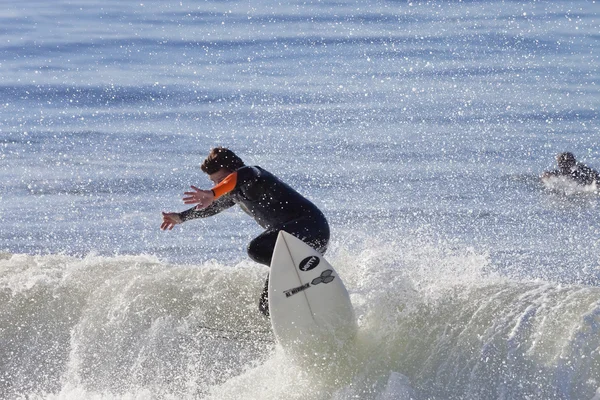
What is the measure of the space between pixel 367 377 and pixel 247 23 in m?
25.2

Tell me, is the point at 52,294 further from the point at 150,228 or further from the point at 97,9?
the point at 97,9

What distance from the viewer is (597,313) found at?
5.77 meters

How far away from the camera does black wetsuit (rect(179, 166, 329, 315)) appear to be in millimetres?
6312

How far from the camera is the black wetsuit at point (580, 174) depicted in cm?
1258

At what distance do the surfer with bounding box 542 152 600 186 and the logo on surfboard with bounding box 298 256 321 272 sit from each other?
7317 millimetres

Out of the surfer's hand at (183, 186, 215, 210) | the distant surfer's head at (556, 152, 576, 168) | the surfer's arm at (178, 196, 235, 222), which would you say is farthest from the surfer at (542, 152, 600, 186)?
the surfer's hand at (183, 186, 215, 210)

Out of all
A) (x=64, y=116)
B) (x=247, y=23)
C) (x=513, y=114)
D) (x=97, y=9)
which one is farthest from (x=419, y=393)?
(x=97, y=9)

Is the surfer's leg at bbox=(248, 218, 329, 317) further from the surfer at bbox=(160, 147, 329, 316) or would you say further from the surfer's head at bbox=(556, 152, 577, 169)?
the surfer's head at bbox=(556, 152, 577, 169)

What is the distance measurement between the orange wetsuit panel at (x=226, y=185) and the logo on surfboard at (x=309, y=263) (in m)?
0.65

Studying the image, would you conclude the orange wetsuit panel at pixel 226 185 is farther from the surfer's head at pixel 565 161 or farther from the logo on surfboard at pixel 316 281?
the surfer's head at pixel 565 161

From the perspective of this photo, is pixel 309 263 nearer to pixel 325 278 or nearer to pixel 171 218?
pixel 325 278

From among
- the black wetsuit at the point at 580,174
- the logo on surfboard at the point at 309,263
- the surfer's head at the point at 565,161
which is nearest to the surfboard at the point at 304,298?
the logo on surfboard at the point at 309,263

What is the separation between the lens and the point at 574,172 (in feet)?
42.2

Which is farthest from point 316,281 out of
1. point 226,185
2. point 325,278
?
point 226,185
